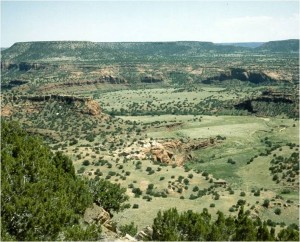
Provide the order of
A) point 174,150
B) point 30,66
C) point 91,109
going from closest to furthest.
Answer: point 174,150, point 91,109, point 30,66

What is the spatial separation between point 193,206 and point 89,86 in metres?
124

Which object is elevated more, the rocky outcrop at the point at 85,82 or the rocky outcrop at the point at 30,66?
the rocky outcrop at the point at 30,66

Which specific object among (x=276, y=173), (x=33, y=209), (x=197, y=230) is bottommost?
Result: (x=276, y=173)

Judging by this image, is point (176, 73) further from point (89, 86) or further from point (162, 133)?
point (162, 133)

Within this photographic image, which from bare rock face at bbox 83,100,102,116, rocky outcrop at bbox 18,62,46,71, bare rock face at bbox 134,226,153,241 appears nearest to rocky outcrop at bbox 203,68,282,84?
rocky outcrop at bbox 18,62,46,71

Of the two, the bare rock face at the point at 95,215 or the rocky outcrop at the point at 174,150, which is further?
the rocky outcrop at the point at 174,150

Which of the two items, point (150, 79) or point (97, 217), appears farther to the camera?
point (150, 79)

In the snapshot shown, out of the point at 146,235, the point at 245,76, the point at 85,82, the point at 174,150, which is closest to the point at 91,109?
the point at 174,150

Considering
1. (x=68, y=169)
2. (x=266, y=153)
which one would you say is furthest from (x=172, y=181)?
(x=266, y=153)

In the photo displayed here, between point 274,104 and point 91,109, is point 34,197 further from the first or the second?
point 274,104

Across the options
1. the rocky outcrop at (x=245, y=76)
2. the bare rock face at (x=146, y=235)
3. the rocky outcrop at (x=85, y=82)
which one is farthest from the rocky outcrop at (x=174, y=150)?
the rocky outcrop at (x=245, y=76)

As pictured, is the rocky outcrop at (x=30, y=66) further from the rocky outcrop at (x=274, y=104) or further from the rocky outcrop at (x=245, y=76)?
the rocky outcrop at (x=274, y=104)

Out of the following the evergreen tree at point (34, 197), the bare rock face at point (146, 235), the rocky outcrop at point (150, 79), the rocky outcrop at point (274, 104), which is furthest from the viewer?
the rocky outcrop at point (150, 79)

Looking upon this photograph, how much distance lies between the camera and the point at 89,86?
155500 mm
